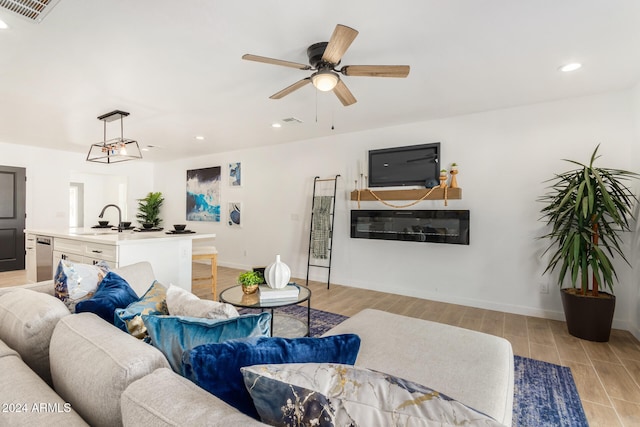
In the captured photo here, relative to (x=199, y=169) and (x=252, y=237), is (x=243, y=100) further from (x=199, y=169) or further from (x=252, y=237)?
(x=199, y=169)

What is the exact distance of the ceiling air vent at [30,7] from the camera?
175 centimetres

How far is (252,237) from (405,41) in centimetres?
465

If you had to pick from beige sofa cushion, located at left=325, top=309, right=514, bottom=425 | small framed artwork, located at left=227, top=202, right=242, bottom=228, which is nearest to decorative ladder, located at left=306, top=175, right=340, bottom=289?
small framed artwork, located at left=227, top=202, right=242, bottom=228

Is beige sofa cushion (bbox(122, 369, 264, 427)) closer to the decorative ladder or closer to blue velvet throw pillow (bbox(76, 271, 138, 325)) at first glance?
blue velvet throw pillow (bbox(76, 271, 138, 325))

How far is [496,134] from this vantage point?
380cm

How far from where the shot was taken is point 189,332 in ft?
3.14

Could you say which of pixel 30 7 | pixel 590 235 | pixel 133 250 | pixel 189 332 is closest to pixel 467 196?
pixel 590 235

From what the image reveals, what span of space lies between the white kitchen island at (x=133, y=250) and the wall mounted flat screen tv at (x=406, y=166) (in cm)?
270

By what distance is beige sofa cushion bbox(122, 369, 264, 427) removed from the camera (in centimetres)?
62

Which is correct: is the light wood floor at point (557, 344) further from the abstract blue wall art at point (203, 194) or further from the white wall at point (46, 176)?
the abstract blue wall art at point (203, 194)

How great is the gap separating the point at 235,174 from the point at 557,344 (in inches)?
223

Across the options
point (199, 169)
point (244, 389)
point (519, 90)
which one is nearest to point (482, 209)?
point (519, 90)

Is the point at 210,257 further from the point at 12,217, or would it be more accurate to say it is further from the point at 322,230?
the point at 12,217

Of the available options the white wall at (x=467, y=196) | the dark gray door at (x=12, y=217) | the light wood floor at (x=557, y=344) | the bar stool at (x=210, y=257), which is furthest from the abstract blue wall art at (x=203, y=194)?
the dark gray door at (x=12, y=217)
